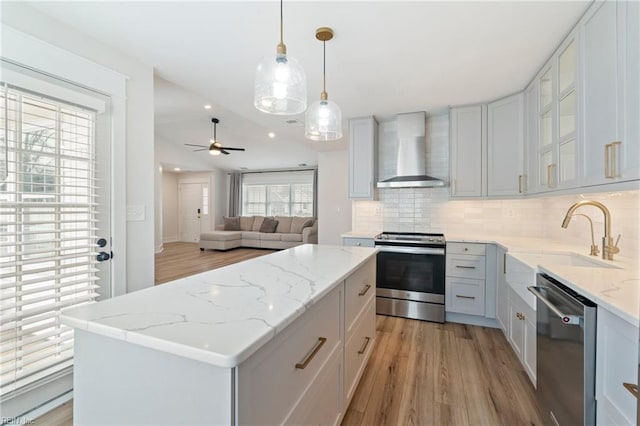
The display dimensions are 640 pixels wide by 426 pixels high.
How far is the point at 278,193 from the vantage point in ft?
31.3

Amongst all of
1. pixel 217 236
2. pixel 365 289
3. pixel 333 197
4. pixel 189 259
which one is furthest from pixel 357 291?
pixel 217 236

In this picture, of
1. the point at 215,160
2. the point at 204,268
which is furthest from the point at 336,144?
the point at 215,160

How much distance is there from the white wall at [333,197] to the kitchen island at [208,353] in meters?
5.61

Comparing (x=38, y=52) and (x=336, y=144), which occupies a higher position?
(x=336, y=144)

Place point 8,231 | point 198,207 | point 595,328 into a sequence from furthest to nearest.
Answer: point 198,207
point 8,231
point 595,328

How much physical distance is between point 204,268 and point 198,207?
15.0 feet

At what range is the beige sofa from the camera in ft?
25.5

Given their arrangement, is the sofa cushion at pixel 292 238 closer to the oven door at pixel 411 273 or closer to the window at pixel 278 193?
the window at pixel 278 193

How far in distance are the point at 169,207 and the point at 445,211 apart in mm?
8906

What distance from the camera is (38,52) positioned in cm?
171

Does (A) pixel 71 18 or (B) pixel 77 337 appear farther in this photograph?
(A) pixel 71 18

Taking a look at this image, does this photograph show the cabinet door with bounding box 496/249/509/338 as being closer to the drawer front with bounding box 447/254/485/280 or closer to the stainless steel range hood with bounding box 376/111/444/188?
the drawer front with bounding box 447/254/485/280

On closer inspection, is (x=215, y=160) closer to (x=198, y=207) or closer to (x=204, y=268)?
(x=198, y=207)

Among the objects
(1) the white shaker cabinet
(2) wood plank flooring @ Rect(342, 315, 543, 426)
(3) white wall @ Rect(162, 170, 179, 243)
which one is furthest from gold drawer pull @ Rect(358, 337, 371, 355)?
(3) white wall @ Rect(162, 170, 179, 243)
